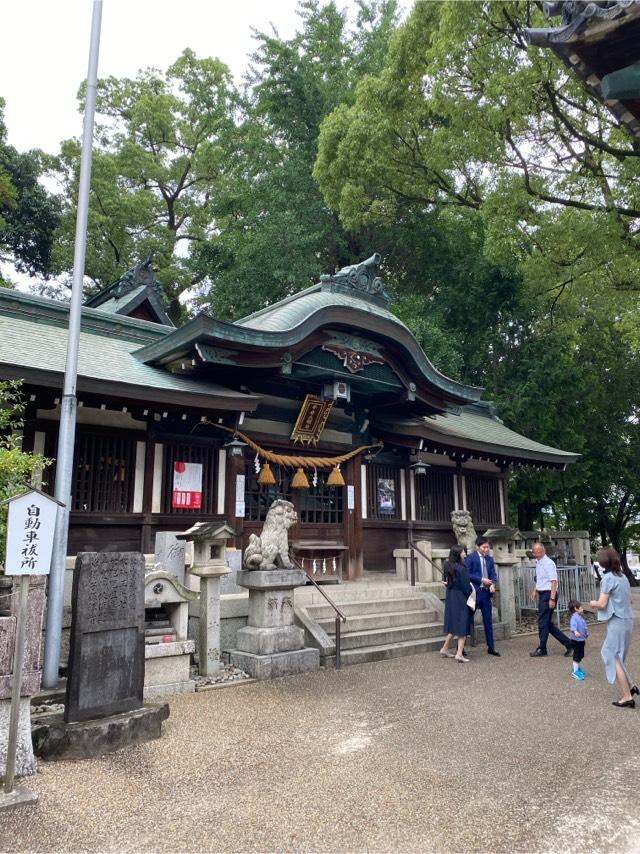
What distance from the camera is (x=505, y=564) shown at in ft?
38.0

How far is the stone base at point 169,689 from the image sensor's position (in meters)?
6.78

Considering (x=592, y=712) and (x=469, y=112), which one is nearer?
(x=592, y=712)

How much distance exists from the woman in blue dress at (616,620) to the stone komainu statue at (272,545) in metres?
4.10

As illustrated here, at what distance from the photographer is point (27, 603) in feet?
15.3

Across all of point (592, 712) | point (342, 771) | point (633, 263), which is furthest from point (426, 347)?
point (342, 771)

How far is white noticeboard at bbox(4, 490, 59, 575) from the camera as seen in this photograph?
14.7ft

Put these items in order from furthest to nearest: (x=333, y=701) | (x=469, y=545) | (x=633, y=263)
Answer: (x=633, y=263), (x=469, y=545), (x=333, y=701)

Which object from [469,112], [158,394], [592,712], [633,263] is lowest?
[592,712]

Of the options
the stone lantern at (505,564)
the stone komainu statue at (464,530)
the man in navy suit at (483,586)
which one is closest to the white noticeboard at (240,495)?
the stone komainu statue at (464,530)

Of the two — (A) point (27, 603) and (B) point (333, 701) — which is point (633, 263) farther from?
(A) point (27, 603)

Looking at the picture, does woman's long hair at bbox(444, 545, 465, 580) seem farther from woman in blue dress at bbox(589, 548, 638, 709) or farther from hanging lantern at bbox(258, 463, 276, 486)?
hanging lantern at bbox(258, 463, 276, 486)

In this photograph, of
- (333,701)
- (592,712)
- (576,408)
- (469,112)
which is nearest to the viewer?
(592,712)

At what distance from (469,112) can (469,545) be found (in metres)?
9.21

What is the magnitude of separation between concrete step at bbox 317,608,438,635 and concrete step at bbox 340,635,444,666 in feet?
1.68
